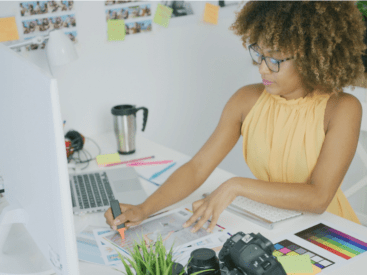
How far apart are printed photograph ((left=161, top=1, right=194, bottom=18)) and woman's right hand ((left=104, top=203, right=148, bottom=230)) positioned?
43.2 inches

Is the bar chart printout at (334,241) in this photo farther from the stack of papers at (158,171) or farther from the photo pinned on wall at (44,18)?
the photo pinned on wall at (44,18)

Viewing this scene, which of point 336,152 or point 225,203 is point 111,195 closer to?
point 225,203

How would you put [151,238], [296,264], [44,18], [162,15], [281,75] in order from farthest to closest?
[162,15]
[44,18]
[281,75]
[151,238]
[296,264]

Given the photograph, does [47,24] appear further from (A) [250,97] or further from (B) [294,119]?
(B) [294,119]

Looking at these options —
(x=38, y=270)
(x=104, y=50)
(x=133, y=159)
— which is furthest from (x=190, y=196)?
(x=104, y=50)

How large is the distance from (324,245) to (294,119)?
0.51 m

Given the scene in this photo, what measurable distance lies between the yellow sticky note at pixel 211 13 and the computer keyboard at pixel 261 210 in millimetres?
1092

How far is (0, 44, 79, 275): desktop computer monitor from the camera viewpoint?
61cm

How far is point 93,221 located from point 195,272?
552 mm

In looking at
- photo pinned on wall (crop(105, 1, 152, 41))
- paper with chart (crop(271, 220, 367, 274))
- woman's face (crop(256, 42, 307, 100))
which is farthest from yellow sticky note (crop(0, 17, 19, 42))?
paper with chart (crop(271, 220, 367, 274))

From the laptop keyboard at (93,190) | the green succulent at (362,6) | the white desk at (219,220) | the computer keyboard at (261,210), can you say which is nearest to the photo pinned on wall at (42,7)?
the white desk at (219,220)

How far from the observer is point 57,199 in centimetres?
64

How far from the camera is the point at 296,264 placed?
3.00 ft

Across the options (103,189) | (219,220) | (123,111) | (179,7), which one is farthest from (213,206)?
(179,7)
